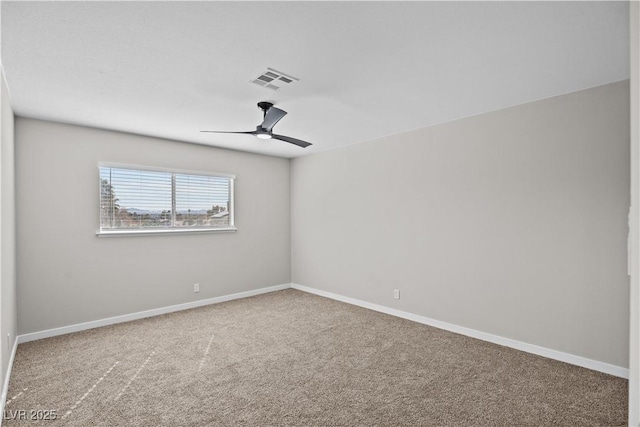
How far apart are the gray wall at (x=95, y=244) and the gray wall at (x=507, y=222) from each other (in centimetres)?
182

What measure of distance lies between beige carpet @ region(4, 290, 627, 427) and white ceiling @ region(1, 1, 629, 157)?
7.94 ft

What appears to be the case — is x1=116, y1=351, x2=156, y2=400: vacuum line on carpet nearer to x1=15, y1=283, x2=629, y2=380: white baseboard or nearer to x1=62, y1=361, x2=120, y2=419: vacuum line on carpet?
x1=62, y1=361, x2=120, y2=419: vacuum line on carpet

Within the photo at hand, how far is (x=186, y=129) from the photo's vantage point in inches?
161

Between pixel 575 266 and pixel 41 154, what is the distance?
5531 millimetres

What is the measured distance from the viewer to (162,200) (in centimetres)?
461

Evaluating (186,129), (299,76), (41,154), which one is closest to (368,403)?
(299,76)

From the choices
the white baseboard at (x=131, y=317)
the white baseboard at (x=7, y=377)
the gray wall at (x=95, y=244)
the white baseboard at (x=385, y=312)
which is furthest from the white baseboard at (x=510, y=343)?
the white baseboard at (x=7, y=377)

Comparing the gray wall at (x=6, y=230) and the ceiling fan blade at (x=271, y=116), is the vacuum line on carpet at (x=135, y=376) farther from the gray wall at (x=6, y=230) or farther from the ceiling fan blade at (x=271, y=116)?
the ceiling fan blade at (x=271, y=116)

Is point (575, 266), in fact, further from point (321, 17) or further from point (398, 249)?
point (321, 17)

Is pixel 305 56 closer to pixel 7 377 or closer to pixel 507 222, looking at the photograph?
pixel 507 222

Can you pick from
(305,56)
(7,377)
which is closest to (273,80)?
A: (305,56)

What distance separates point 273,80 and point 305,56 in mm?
470

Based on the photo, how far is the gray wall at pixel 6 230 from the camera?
8.42 feet

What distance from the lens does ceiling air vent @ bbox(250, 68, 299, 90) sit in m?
2.55
